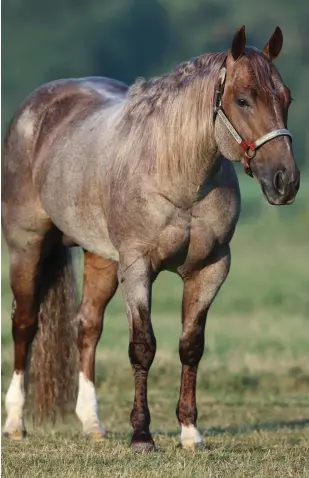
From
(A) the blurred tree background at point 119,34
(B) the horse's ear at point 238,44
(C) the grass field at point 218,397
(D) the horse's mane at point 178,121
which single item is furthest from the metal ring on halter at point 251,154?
(A) the blurred tree background at point 119,34

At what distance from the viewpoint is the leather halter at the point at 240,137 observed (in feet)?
22.4

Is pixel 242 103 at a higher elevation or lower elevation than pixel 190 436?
higher

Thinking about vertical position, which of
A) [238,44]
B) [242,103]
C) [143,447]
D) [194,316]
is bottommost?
[143,447]

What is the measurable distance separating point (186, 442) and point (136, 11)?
5415cm

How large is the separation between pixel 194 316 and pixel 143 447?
2.78 ft

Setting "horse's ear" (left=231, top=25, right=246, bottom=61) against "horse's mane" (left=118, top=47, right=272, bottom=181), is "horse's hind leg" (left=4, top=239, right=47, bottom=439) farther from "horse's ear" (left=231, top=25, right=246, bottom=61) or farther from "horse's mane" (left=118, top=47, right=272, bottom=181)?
"horse's ear" (left=231, top=25, right=246, bottom=61)

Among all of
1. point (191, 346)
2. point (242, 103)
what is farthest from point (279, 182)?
point (191, 346)

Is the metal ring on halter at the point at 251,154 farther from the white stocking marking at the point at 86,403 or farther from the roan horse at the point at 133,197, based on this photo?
the white stocking marking at the point at 86,403

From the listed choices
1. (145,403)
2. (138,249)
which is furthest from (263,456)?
(138,249)

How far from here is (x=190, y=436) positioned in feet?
24.8

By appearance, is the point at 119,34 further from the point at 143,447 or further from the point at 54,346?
the point at 143,447

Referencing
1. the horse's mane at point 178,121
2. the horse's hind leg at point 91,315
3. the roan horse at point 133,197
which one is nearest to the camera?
the roan horse at point 133,197

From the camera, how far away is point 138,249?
7.47 m

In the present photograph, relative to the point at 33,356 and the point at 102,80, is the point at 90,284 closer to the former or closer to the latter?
the point at 33,356
